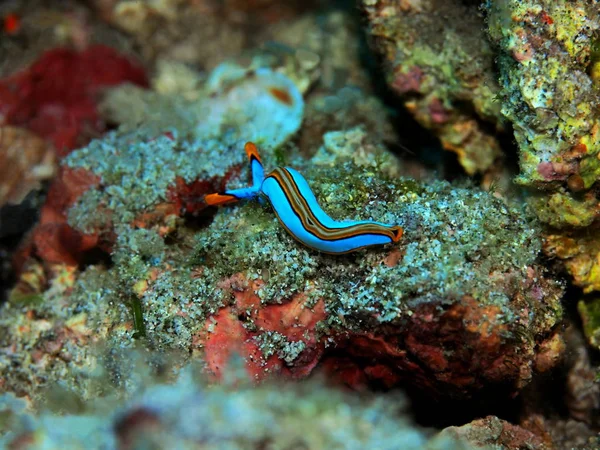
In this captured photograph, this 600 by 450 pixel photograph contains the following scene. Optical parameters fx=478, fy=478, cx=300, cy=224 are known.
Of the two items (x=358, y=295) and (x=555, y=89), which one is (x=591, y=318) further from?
(x=358, y=295)

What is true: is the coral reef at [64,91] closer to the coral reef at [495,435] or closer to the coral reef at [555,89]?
the coral reef at [555,89]

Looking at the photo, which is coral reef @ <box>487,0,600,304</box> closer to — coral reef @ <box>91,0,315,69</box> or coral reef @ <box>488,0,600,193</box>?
coral reef @ <box>488,0,600,193</box>

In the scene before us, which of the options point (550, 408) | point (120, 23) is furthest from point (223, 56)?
point (550, 408)

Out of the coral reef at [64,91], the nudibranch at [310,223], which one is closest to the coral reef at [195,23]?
the coral reef at [64,91]

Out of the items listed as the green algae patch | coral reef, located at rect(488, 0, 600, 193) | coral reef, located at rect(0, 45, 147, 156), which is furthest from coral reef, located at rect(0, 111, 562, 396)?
coral reef, located at rect(0, 45, 147, 156)

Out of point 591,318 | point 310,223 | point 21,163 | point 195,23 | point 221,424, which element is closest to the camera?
point 221,424

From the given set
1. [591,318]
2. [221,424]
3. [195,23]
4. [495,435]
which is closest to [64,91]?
[195,23]

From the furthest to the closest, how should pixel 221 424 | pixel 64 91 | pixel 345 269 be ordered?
pixel 64 91, pixel 345 269, pixel 221 424
